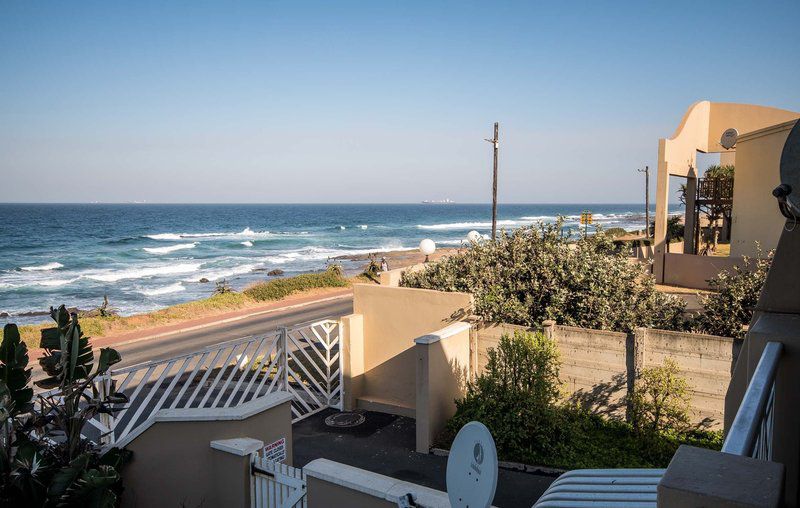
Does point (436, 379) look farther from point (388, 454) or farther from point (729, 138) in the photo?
point (729, 138)

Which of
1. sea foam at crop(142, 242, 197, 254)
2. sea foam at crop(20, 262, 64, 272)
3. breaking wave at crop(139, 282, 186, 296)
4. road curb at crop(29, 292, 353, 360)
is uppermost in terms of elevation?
road curb at crop(29, 292, 353, 360)

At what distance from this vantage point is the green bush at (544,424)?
8023 mm

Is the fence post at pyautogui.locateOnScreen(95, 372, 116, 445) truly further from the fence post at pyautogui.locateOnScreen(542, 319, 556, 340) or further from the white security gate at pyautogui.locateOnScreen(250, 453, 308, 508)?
the fence post at pyautogui.locateOnScreen(542, 319, 556, 340)

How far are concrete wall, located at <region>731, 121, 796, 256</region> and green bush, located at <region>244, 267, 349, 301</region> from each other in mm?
20473

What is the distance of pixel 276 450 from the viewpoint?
6.86m

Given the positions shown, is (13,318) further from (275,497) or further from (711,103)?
(711,103)

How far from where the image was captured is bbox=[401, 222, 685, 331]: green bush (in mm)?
9484

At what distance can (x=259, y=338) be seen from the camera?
1001cm

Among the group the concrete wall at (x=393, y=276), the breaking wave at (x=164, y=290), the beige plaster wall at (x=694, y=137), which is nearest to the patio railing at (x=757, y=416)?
the concrete wall at (x=393, y=276)

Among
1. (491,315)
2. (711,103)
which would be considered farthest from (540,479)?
(711,103)

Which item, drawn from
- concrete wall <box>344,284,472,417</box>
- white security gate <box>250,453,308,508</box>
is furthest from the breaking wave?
white security gate <box>250,453,308,508</box>

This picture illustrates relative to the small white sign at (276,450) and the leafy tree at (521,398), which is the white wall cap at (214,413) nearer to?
the small white sign at (276,450)

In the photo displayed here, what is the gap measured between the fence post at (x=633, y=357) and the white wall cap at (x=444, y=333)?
2711mm

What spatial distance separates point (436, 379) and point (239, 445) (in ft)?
13.0
